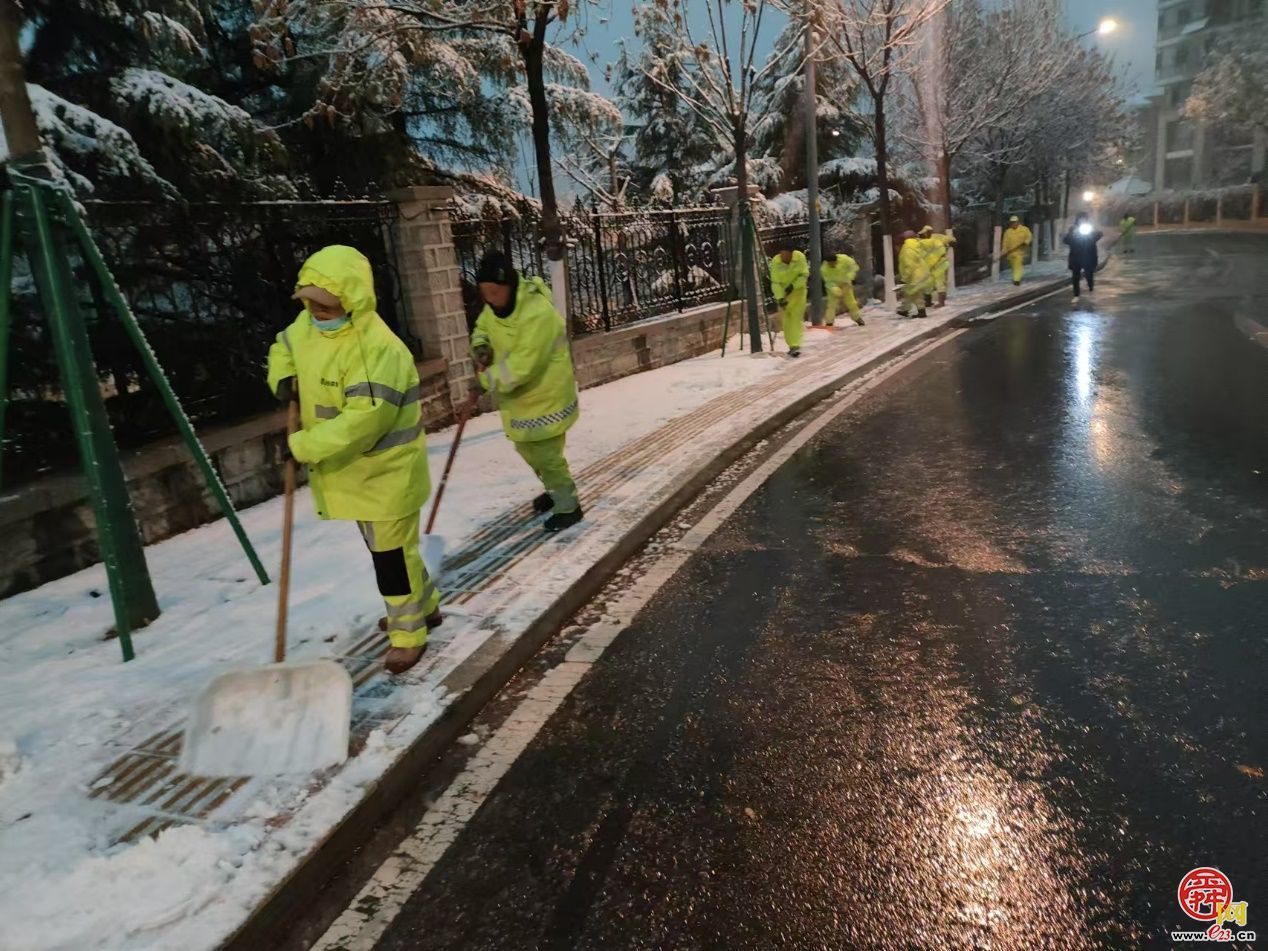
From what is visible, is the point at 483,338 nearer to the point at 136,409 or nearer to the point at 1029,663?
the point at 136,409

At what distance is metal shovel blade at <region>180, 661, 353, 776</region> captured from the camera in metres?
3.04

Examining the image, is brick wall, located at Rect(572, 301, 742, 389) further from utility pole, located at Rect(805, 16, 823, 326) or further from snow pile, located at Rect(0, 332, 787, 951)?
snow pile, located at Rect(0, 332, 787, 951)

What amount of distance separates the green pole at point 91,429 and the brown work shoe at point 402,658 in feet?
4.30

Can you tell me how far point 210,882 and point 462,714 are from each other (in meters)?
1.11

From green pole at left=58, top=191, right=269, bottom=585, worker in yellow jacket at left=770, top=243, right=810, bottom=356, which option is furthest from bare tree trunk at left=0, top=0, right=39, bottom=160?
worker in yellow jacket at left=770, top=243, right=810, bottom=356

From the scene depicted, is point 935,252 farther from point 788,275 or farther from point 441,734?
point 441,734

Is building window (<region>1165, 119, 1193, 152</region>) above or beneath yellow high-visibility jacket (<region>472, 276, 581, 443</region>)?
above

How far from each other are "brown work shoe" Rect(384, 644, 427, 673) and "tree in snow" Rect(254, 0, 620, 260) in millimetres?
5674

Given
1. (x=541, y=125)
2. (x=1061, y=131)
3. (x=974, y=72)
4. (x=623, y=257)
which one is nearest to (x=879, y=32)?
(x=974, y=72)

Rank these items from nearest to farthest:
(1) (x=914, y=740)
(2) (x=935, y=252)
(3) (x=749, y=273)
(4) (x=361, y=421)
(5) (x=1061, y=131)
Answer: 1. (1) (x=914, y=740)
2. (4) (x=361, y=421)
3. (3) (x=749, y=273)
4. (2) (x=935, y=252)
5. (5) (x=1061, y=131)

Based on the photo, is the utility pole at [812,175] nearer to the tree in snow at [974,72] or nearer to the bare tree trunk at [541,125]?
the bare tree trunk at [541,125]

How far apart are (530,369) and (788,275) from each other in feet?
25.8

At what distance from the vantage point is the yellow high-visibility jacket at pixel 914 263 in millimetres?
16016

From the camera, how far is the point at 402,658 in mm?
3693
